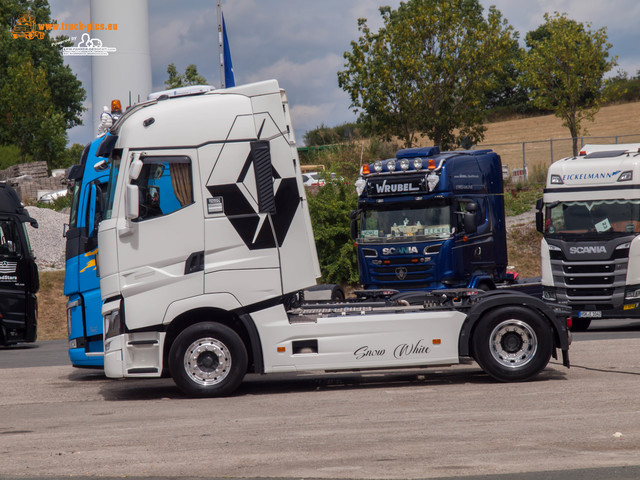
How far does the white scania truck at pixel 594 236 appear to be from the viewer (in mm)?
17359

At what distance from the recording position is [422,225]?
17188mm

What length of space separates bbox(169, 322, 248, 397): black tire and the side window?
1.44m

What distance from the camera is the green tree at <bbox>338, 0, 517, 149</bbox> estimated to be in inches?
1496

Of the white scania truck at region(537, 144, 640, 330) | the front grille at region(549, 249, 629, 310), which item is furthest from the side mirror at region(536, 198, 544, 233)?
the front grille at region(549, 249, 629, 310)

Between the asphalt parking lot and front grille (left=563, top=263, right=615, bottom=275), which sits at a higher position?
front grille (left=563, top=263, right=615, bottom=275)

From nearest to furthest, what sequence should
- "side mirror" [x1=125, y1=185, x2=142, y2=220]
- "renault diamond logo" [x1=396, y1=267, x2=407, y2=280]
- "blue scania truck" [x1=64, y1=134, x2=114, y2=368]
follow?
"side mirror" [x1=125, y1=185, x2=142, y2=220] → "blue scania truck" [x1=64, y1=134, x2=114, y2=368] → "renault diamond logo" [x1=396, y1=267, x2=407, y2=280]

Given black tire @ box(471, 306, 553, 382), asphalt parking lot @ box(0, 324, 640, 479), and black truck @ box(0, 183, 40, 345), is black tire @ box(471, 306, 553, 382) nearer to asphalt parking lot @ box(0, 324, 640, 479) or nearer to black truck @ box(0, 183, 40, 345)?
asphalt parking lot @ box(0, 324, 640, 479)

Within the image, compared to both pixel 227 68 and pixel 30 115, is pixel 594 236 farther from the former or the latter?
pixel 30 115

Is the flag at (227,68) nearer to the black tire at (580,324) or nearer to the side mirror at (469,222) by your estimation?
the side mirror at (469,222)

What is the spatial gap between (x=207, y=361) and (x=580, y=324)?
11204 mm

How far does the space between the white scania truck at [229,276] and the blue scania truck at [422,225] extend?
614 centimetres

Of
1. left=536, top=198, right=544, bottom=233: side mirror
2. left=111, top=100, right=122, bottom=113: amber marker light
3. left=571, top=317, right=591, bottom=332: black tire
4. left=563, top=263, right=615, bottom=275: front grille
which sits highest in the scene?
left=111, top=100, right=122, bottom=113: amber marker light

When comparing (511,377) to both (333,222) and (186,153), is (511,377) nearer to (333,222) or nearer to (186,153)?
(186,153)

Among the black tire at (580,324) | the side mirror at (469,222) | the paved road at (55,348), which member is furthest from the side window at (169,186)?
the black tire at (580,324)
